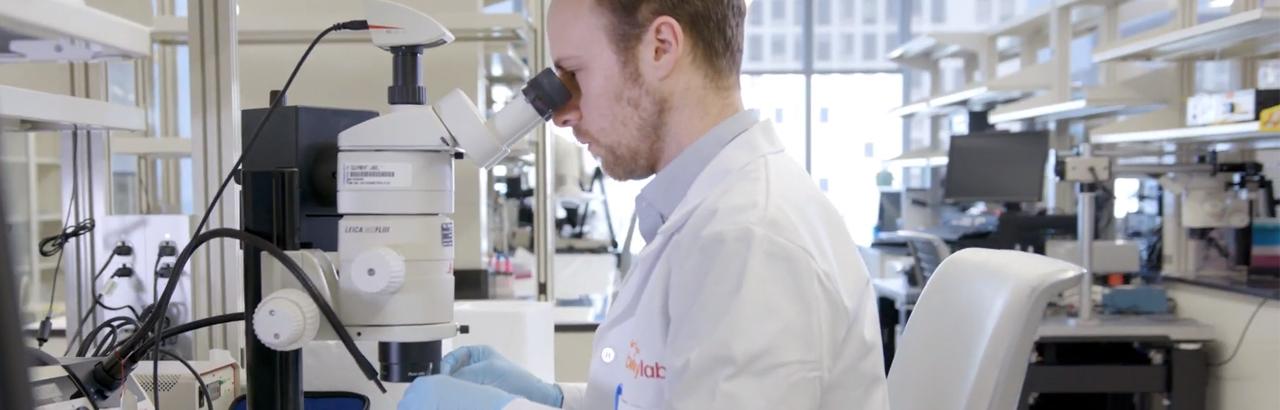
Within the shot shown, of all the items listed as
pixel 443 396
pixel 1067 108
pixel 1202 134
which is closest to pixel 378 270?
pixel 443 396

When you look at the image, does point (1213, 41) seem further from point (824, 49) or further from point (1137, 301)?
point (824, 49)

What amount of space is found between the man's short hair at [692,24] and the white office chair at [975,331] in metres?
0.50

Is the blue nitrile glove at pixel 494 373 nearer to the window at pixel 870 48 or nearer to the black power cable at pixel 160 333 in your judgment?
the black power cable at pixel 160 333

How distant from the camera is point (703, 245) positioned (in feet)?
2.57

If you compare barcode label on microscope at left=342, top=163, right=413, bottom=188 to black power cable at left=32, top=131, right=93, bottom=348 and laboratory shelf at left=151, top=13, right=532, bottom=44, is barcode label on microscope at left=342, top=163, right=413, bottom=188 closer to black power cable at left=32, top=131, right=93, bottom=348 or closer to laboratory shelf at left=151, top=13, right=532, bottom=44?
black power cable at left=32, top=131, right=93, bottom=348

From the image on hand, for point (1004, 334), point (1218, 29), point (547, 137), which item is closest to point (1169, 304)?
point (1218, 29)

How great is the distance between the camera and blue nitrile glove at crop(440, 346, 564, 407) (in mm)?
1164

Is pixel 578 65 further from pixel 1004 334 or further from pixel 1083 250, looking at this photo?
pixel 1083 250

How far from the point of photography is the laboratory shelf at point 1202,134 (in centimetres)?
248

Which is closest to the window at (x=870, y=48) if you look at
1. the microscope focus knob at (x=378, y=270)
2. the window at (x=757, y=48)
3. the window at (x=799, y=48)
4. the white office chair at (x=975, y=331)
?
the window at (x=799, y=48)

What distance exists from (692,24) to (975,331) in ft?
1.98

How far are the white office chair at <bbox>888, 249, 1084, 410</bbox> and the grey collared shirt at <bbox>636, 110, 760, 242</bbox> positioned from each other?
456 mm

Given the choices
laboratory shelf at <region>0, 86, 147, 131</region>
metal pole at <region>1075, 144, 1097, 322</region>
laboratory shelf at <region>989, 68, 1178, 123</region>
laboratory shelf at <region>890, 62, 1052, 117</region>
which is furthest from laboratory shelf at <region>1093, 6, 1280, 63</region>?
laboratory shelf at <region>0, 86, 147, 131</region>

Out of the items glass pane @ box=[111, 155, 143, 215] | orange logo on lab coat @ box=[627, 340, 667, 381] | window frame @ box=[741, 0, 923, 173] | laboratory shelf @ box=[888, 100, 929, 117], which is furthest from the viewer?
window frame @ box=[741, 0, 923, 173]
